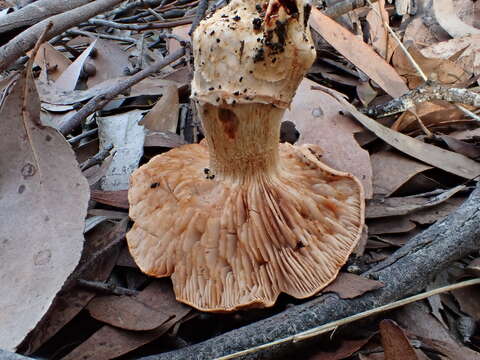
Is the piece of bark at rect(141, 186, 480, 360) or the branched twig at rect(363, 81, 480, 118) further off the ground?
the branched twig at rect(363, 81, 480, 118)

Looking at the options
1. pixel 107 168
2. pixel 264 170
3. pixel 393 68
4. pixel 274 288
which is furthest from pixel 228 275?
pixel 393 68

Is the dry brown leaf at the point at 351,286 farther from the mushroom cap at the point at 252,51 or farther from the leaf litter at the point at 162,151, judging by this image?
the mushroom cap at the point at 252,51

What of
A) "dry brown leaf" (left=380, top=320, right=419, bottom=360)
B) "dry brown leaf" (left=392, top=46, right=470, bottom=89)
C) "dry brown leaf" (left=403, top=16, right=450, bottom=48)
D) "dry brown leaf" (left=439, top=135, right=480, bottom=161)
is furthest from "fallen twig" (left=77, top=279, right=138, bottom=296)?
"dry brown leaf" (left=403, top=16, right=450, bottom=48)

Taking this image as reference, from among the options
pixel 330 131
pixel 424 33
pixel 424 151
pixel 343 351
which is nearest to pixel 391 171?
pixel 424 151

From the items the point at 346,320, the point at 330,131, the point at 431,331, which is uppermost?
the point at 330,131

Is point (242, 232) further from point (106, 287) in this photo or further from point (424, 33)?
point (424, 33)

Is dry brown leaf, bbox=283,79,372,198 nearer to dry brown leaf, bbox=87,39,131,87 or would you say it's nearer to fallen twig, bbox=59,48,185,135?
fallen twig, bbox=59,48,185,135

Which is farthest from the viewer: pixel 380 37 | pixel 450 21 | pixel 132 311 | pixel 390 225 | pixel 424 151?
pixel 450 21
